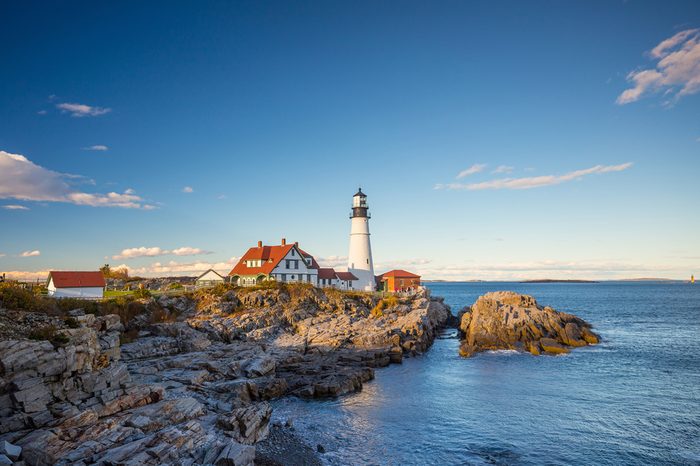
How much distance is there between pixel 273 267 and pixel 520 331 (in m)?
28.8

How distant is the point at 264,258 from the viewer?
54.1 m

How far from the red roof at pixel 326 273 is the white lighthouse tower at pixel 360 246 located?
3.13 metres

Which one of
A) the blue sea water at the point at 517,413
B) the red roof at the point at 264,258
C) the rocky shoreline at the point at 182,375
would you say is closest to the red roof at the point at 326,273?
the red roof at the point at 264,258

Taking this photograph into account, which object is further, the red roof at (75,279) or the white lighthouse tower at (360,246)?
the white lighthouse tower at (360,246)

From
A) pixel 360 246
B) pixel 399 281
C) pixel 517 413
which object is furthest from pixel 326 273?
pixel 517 413

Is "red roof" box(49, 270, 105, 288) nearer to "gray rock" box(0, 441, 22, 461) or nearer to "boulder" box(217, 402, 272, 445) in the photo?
"boulder" box(217, 402, 272, 445)

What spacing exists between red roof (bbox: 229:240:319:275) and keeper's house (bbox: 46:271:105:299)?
18.7 m

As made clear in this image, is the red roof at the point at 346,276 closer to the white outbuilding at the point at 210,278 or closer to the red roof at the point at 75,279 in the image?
the white outbuilding at the point at 210,278

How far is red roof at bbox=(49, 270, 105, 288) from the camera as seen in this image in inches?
1380

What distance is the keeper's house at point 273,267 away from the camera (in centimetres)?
5250

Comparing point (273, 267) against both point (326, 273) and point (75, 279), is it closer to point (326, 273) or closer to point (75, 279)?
point (326, 273)

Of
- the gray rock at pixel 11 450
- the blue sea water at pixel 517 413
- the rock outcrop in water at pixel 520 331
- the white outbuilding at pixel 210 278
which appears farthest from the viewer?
the white outbuilding at pixel 210 278

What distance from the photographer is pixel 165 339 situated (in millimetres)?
28578

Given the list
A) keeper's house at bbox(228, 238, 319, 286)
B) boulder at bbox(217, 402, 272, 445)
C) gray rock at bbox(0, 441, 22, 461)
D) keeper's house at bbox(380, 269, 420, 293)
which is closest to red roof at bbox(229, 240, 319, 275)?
keeper's house at bbox(228, 238, 319, 286)
